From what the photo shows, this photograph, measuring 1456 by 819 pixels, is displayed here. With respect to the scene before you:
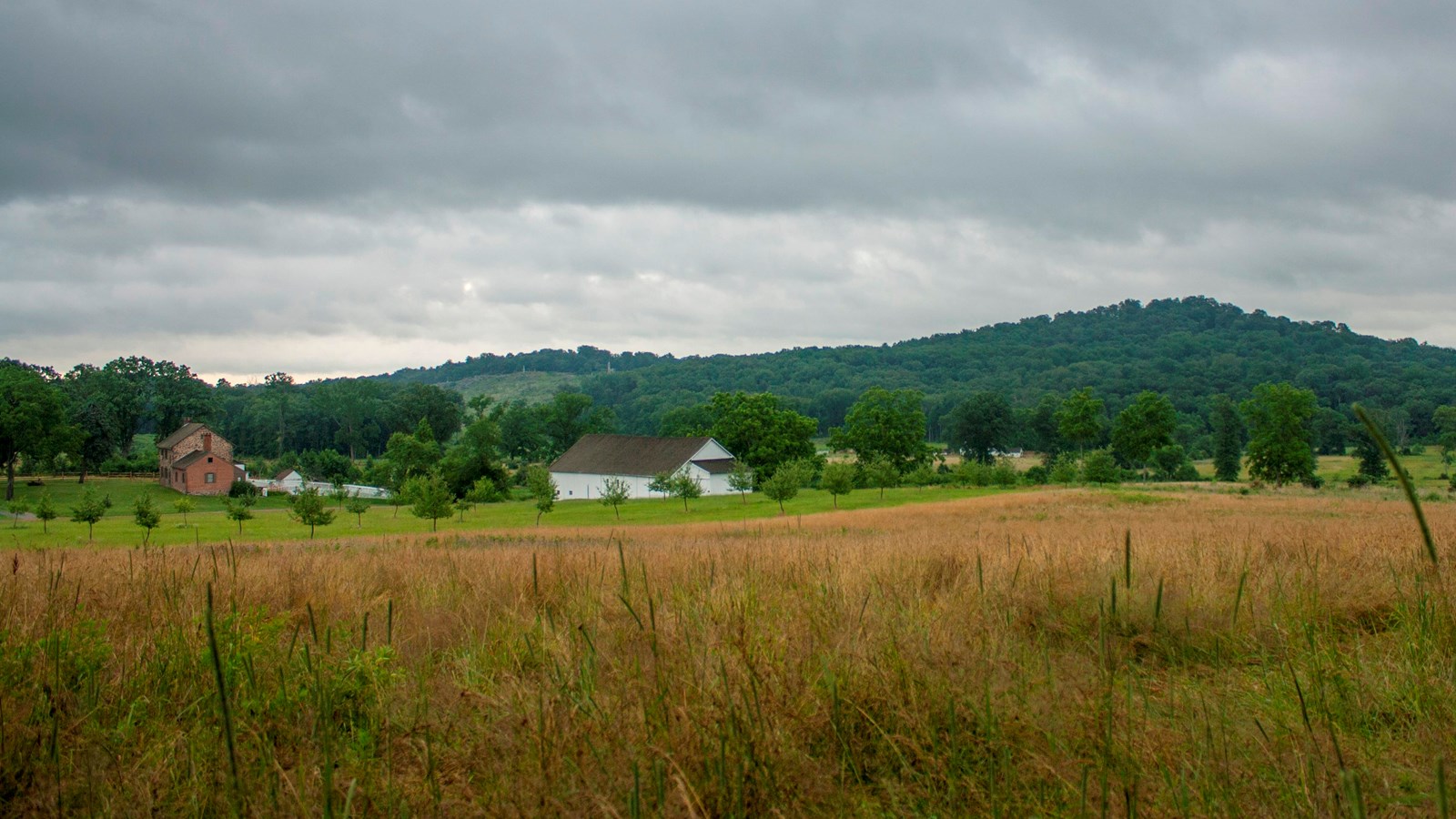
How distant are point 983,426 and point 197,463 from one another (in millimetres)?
91149

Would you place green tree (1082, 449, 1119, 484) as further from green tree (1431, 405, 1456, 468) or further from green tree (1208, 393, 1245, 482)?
green tree (1431, 405, 1456, 468)

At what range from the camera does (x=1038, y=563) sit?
26.9 ft

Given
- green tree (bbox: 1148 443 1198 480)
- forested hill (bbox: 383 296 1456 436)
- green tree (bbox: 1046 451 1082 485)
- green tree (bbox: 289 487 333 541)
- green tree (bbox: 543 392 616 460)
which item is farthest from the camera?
forested hill (bbox: 383 296 1456 436)

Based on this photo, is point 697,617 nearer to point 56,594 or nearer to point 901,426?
point 56,594

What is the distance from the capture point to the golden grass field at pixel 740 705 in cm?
314

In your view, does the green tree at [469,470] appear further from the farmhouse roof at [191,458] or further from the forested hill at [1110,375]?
the forested hill at [1110,375]

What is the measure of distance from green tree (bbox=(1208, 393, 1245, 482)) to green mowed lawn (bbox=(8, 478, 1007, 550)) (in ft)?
125

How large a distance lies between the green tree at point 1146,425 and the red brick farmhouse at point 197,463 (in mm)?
89496

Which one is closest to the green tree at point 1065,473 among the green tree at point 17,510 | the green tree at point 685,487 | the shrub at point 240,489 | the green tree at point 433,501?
the green tree at point 685,487

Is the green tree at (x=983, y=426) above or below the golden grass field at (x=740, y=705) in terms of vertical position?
above

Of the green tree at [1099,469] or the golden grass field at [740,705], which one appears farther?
the green tree at [1099,469]

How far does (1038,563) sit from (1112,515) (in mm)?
26997

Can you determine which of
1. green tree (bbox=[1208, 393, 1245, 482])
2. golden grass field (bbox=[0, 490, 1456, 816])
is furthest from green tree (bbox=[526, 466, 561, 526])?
green tree (bbox=[1208, 393, 1245, 482])

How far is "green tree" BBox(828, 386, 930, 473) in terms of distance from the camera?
8681cm
